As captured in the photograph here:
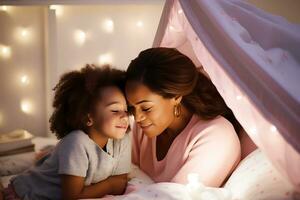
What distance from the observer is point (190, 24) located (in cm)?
146

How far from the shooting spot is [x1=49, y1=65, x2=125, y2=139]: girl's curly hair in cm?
151

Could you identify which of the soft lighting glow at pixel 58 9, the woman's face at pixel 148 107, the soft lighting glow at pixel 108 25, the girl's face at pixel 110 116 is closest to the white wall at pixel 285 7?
the soft lighting glow at pixel 108 25

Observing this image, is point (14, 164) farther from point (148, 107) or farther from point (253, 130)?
point (253, 130)

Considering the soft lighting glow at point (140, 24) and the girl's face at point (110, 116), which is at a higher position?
the soft lighting glow at point (140, 24)

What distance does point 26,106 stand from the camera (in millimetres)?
2818

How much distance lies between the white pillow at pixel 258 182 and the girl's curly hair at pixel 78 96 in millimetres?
548

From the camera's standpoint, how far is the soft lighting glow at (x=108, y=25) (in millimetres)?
2883

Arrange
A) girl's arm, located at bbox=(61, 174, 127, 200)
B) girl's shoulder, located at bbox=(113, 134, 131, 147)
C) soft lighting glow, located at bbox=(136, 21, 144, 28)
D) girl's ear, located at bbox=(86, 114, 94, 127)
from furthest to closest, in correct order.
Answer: soft lighting glow, located at bbox=(136, 21, 144, 28)
girl's shoulder, located at bbox=(113, 134, 131, 147)
girl's ear, located at bbox=(86, 114, 94, 127)
girl's arm, located at bbox=(61, 174, 127, 200)

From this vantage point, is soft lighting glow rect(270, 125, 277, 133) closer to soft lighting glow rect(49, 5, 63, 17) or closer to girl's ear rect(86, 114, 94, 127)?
girl's ear rect(86, 114, 94, 127)

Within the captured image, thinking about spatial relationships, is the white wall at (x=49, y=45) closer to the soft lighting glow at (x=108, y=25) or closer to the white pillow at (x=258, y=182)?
the soft lighting glow at (x=108, y=25)

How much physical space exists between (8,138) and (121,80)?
37.5 inches

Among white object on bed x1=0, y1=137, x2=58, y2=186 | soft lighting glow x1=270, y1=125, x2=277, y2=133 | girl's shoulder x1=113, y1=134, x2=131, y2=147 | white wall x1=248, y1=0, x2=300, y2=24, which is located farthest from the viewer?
white wall x1=248, y1=0, x2=300, y2=24

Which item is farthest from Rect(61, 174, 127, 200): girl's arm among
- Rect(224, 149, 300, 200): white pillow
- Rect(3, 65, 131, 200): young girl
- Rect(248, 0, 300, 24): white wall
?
Rect(248, 0, 300, 24): white wall

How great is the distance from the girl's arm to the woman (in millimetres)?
202
